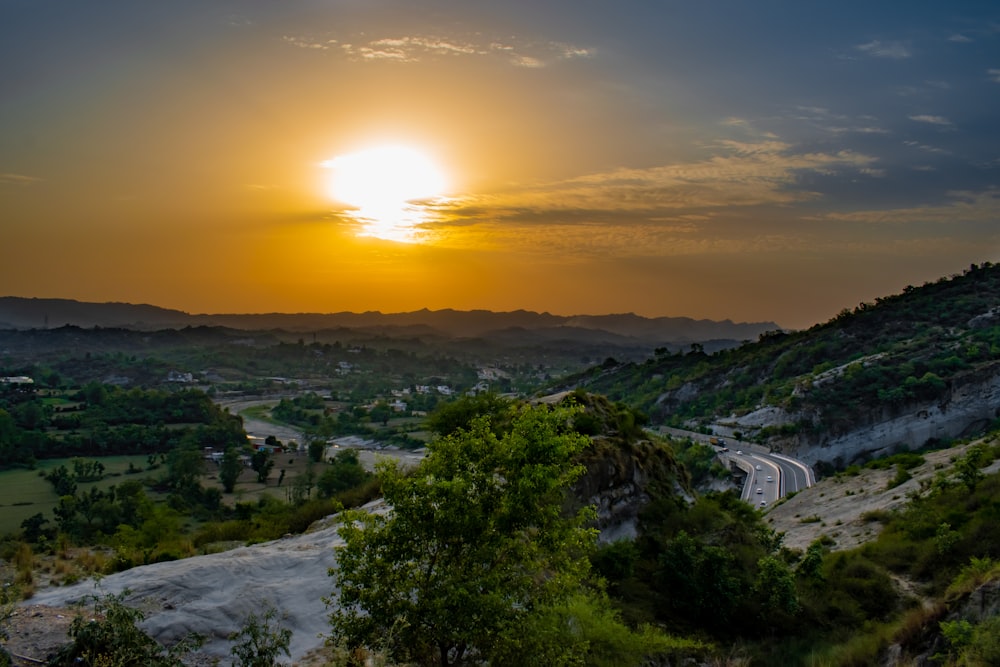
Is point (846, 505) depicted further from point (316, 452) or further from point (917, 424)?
point (316, 452)

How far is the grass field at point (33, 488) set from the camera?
57328 mm

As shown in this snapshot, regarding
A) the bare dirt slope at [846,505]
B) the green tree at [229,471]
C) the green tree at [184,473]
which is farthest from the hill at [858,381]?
the green tree at [184,473]

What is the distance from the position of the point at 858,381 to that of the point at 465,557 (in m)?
84.3

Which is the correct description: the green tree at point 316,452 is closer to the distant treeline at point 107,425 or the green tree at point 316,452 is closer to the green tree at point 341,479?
the distant treeline at point 107,425

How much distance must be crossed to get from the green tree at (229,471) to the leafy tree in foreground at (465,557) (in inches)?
2607

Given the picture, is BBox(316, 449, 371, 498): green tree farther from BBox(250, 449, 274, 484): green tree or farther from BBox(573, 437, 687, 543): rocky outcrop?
BBox(573, 437, 687, 543): rocky outcrop

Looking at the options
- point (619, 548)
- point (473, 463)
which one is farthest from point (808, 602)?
point (473, 463)

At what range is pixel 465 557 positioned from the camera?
9.90 meters

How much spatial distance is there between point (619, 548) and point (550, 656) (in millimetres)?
9645

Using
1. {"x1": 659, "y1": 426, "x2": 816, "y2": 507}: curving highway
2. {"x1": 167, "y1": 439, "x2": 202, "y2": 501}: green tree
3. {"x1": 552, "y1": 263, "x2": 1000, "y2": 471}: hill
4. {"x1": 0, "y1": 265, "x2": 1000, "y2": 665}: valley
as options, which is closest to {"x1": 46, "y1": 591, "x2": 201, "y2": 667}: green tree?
{"x1": 0, "y1": 265, "x2": 1000, "y2": 665}: valley

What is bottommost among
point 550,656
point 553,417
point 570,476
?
point 550,656

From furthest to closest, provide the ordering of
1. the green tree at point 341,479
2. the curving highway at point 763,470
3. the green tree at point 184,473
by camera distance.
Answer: the green tree at point 184,473 < the curving highway at point 763,470 < the green tree at point 341,479

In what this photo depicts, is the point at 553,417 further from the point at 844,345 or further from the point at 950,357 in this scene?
the point at 844,345

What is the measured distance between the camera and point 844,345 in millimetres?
102125
